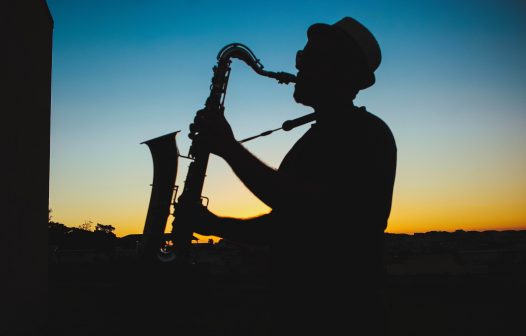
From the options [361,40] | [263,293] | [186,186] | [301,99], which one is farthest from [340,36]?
[263,293]

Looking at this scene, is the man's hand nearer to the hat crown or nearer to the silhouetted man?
the silhouetted man

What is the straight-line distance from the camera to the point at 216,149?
202cm

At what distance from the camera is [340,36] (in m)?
2.31

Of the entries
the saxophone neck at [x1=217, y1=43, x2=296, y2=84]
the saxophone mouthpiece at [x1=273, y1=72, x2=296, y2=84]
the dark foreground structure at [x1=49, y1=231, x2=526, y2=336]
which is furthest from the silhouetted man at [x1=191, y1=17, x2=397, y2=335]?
the dark foreground structure at [x1=49, y1=231, x2=526, y2=336]

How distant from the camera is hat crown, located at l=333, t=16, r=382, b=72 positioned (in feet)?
7.57

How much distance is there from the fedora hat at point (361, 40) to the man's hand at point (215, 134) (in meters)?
0.77

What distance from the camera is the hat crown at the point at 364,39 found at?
2.31 meters

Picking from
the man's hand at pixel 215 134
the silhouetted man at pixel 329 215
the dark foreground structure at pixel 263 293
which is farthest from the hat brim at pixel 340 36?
the dark foreground structure at pixel 263 293

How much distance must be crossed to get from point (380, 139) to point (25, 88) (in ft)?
19.8

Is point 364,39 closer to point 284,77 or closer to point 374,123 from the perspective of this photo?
point 374,123

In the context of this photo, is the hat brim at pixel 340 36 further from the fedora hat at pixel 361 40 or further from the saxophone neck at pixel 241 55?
the saxophone neck at pixel 241 55

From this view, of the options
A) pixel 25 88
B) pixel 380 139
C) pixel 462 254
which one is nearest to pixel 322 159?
pixel 380 139

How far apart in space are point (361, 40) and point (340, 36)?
11 centimetres

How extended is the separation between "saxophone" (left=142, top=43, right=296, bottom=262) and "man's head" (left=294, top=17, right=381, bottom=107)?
52cm
